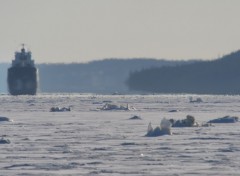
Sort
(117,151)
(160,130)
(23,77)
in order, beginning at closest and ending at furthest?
(117,151) < (160,130) < (23,77)

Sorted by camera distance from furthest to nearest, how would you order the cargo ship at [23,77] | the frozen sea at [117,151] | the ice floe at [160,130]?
the cargo ship at [23,77]
the ice floe at [160,130]
the frozen sea at [117,151]

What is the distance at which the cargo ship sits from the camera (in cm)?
16088

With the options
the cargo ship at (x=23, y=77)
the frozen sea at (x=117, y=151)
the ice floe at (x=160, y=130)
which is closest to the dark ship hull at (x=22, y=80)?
the cargo ship at (x=23, y=77)

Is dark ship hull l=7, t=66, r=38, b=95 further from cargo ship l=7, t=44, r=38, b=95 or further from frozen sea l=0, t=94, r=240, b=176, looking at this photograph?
frozen sea l=0, t=94, r=240, b=176

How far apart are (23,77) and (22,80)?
46cm

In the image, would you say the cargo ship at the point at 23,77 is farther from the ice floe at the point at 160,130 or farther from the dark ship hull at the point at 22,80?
the ice floe at the point at 160,130

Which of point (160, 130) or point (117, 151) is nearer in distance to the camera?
point (117, 151)

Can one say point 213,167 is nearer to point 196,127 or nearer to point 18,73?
point 196,127

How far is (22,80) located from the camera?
16200 cm

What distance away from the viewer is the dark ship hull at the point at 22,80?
528ft

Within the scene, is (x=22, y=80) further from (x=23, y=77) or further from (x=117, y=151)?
(x=117, y=151)

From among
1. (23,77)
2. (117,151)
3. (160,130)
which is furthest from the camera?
(23,77)

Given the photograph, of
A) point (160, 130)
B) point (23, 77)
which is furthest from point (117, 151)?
point (23, 77)

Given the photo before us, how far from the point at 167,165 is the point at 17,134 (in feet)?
38.6
